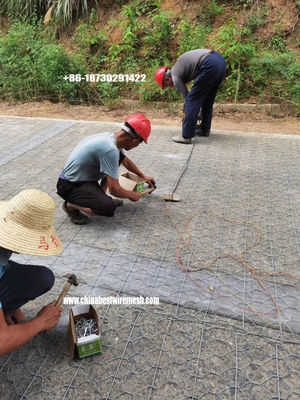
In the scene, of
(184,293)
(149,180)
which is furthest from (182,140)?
(184,293)

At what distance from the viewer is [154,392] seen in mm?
1367

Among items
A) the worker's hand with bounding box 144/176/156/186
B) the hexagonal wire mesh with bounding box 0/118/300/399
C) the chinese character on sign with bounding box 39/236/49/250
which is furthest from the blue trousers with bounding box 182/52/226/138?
the chinese character on sign with bounding box 39/236/49/250

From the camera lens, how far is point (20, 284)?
1.46m

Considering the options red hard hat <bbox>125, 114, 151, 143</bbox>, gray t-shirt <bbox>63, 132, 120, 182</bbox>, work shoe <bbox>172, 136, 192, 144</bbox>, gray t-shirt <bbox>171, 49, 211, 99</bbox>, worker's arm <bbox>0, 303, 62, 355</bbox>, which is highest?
gray t-shirt <bbox>171, 49, 211, 99</bbox>

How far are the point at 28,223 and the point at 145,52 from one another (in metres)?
6.92

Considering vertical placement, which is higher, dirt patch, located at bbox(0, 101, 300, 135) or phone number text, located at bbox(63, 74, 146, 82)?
phone number text, located at bbox(63, 74, 146, 82)

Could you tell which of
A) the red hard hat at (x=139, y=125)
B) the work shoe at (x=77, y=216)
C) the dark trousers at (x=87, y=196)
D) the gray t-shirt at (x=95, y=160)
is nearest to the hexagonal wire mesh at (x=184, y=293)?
the work shoe at (x=77, y=216)

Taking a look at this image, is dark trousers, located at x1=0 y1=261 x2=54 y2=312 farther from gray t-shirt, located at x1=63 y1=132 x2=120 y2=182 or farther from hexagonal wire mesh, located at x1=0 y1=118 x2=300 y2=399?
gray t-shirt, located at x1=63 y1=132 x2=120 y2=182

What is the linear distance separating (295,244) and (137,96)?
529cm

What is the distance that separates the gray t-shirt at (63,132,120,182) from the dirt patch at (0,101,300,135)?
321 cm

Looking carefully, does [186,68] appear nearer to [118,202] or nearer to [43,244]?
[118,202]

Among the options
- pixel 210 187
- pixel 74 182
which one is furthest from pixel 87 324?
pixel 210 187

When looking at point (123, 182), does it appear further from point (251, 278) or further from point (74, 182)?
point (251, 278)

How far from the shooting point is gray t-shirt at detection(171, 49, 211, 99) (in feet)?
12.6
